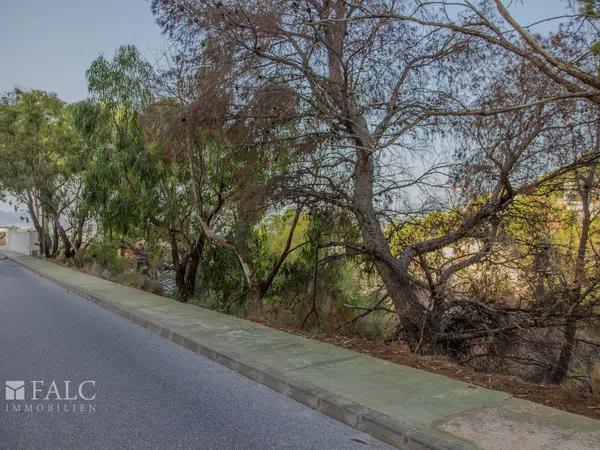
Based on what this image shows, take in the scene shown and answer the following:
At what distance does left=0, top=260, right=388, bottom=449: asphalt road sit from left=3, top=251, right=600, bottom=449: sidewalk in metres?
0.18

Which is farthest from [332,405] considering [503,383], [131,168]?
[131,168]

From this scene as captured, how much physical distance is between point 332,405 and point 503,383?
2.20 meters

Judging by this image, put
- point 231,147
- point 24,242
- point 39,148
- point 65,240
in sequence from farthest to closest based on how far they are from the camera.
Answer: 1. point 24,242
2. point 65,240
3. point 39,148
4. point 231,147

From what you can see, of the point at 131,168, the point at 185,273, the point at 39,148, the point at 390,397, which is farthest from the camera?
the point at 39,148

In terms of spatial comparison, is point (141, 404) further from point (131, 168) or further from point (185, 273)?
point (185, 273)

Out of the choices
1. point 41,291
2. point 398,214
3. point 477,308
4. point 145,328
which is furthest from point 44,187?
point 477,308

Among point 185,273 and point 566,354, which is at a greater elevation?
point 185,273

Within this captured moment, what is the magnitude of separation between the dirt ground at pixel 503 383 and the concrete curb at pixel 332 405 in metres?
1.72

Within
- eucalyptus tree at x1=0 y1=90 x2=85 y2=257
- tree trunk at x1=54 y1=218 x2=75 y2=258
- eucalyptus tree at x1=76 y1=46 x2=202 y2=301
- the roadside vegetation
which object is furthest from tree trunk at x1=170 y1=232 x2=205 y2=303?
tree trunk at x1=54 y1=218 x2=75 y2=258

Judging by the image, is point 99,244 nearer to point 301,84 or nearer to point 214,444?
point 301,84

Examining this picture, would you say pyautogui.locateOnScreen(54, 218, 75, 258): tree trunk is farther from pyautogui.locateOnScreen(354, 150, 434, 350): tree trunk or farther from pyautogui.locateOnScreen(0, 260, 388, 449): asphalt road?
pyautogui.locateOnScreen(354, 150, 434, 350): tree trunk

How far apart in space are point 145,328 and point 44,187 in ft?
71.1

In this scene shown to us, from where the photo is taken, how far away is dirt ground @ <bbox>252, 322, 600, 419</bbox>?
5086 mm

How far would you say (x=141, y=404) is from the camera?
517cm
